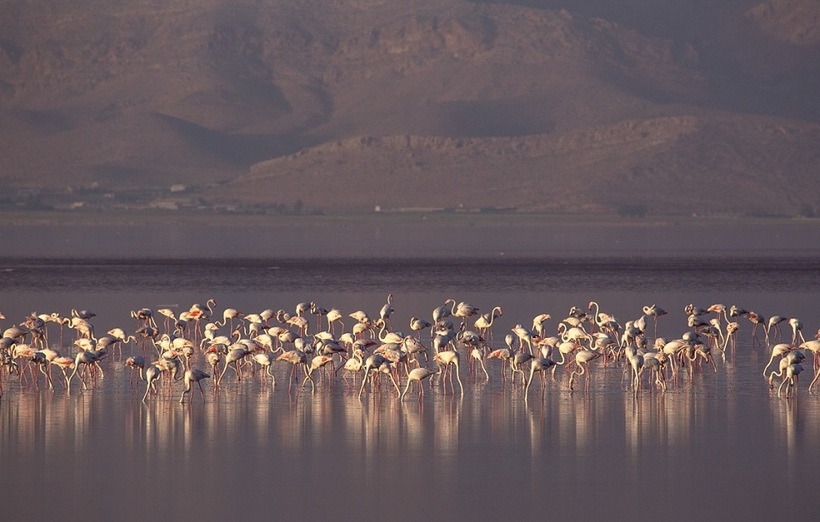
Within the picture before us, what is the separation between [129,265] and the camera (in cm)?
6400

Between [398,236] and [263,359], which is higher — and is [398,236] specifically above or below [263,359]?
above

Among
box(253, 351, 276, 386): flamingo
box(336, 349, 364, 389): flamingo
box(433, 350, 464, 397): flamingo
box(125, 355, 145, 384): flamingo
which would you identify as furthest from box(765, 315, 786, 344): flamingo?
box(125, 355, 145, 384): flamingo

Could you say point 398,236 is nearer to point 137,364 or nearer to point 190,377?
point 137,364

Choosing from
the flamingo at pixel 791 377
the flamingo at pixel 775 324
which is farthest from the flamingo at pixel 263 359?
the flamingo at pixel 775 324

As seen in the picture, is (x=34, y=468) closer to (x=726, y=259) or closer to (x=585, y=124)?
(x=726, y=259)

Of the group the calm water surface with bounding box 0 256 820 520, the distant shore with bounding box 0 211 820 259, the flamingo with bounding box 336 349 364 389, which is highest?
the distant shore with bounding box 0 211 820 259

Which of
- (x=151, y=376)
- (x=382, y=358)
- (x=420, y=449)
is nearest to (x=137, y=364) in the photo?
(x=151, y=376)

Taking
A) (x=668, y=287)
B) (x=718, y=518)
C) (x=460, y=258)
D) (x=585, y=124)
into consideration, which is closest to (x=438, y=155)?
(x=585, y=124)

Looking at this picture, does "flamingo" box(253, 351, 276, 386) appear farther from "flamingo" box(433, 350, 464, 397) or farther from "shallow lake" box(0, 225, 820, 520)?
"flamingo" box(433, 350, 464, 397)

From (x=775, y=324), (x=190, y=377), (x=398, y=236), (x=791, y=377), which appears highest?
(x=398, y=236)

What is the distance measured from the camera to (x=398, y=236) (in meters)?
112

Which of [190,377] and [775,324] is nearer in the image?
[190,377]

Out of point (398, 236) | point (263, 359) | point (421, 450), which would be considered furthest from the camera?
point (398, 236)

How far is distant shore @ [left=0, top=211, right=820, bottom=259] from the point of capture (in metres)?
80.3
